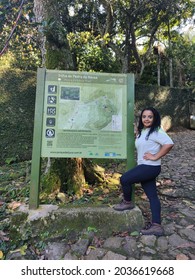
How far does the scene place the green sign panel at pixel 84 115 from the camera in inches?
111

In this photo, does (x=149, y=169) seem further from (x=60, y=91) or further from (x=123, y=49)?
(x=123, y=49)

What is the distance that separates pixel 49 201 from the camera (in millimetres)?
3363

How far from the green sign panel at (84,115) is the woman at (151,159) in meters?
0.32

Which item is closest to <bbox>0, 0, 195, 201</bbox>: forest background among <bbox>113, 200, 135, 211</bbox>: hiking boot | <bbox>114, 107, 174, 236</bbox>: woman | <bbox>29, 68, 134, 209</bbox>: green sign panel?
<bbox>29, 68, 134, 209</bbox>: green sign panel

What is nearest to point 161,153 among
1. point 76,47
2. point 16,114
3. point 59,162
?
point 59,162

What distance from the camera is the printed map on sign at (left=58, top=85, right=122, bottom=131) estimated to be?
2.87 meters

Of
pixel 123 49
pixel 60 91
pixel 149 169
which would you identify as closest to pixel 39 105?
pixel 60 91

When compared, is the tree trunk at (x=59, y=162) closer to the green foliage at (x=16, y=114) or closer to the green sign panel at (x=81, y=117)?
the green sign panel at (x=81, y=117)

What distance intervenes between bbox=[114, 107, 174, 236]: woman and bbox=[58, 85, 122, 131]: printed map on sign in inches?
16.3

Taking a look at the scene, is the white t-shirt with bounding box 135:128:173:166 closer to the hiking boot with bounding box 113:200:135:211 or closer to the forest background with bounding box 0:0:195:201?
the hiking boot with bounding box 113:200:135:211

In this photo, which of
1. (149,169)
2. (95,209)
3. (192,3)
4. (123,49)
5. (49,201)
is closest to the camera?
(149,169)

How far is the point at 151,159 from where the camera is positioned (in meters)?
2.59

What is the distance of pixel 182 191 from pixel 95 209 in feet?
6.22

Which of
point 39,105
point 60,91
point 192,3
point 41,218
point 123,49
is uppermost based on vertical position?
point 192,3
